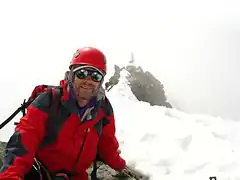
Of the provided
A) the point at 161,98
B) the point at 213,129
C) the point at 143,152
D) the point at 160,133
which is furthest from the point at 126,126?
the point at 161,98

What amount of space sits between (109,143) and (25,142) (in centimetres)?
131

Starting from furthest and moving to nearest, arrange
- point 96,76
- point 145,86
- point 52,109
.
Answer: point 145,86
point 96,76
point 52,109

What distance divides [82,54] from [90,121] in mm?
694

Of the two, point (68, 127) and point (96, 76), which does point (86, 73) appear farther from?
point (68, 127)

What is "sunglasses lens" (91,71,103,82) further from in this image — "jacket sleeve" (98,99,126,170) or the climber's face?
"jacket sleeve" (98,99,126,170)

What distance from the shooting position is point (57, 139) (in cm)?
380

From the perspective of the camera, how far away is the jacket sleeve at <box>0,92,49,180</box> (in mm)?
3320

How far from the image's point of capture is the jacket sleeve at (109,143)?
14.5ft

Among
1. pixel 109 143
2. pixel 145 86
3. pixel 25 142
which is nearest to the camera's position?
pixel 25 142

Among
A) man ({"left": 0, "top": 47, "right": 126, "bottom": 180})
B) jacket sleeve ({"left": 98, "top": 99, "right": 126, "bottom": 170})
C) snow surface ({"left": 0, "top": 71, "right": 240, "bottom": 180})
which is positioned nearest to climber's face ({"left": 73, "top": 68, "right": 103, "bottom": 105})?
man ({"left": 0, "top": 47, "right": 126, "bottom": 180})

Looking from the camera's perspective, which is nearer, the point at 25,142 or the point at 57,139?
the point at 25,142

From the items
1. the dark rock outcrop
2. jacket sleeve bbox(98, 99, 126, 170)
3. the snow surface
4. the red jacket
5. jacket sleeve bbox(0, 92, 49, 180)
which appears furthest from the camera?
the dark rock outcrop

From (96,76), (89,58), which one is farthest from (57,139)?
(89,58)

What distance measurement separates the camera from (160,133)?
43.7 feet
